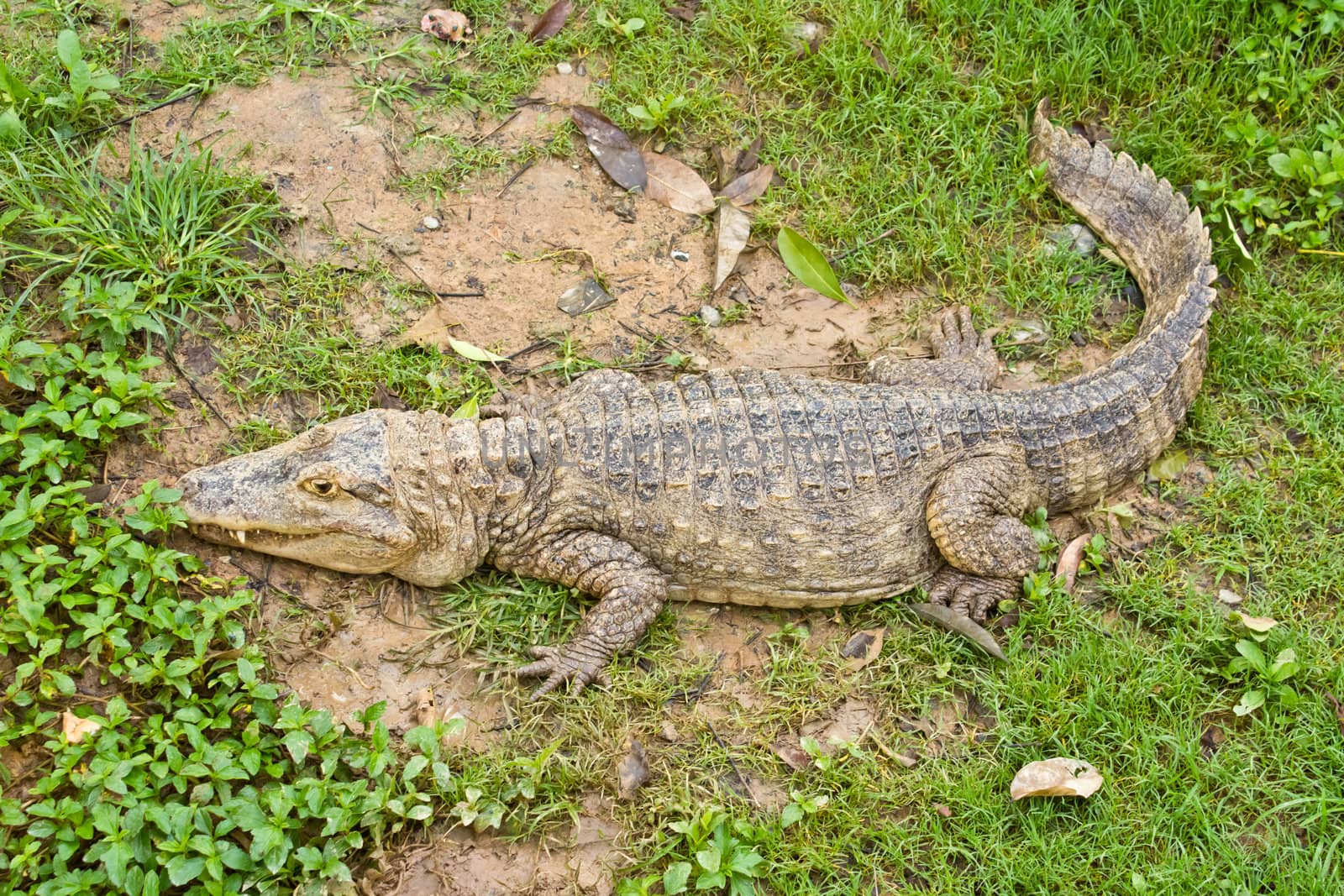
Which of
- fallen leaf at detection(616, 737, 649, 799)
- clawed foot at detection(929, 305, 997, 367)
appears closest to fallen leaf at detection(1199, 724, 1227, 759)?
clawed foot at detection(929, 305, 997, 367)

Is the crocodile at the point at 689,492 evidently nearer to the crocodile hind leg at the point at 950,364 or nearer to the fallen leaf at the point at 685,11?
the crocodile hind leg at the point at 950,364

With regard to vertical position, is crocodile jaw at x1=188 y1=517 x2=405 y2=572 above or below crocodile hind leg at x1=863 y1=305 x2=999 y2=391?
below

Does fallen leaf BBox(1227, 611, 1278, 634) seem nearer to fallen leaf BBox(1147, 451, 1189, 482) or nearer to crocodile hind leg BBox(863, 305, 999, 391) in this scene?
fallen leaf BBox(1147, 451, 1189, 482)

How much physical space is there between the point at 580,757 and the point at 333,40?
4022 millimetres

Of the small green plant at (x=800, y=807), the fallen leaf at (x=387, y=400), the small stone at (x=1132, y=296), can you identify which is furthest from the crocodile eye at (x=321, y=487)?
the small stone at (x=1132, y=296)

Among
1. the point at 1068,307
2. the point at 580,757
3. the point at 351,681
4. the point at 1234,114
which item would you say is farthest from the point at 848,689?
the point at 1234,114

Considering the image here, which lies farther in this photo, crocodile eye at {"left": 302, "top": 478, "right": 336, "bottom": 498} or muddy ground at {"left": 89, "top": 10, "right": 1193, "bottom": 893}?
muddy ground at {"left": 89, "top": 10, "right": 1193, "bottom": 893}

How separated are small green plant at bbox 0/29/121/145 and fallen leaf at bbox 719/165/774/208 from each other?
121 inches

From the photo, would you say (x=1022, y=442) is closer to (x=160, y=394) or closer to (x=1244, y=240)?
(x=1244, y=240)

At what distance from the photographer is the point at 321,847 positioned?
362cm

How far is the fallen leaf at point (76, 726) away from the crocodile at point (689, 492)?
86cm

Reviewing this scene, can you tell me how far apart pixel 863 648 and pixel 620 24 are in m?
3.71

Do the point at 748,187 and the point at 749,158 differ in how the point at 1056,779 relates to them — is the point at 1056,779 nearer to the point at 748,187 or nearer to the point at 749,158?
the point at 748,187

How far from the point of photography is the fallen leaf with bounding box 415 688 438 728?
4.11m
